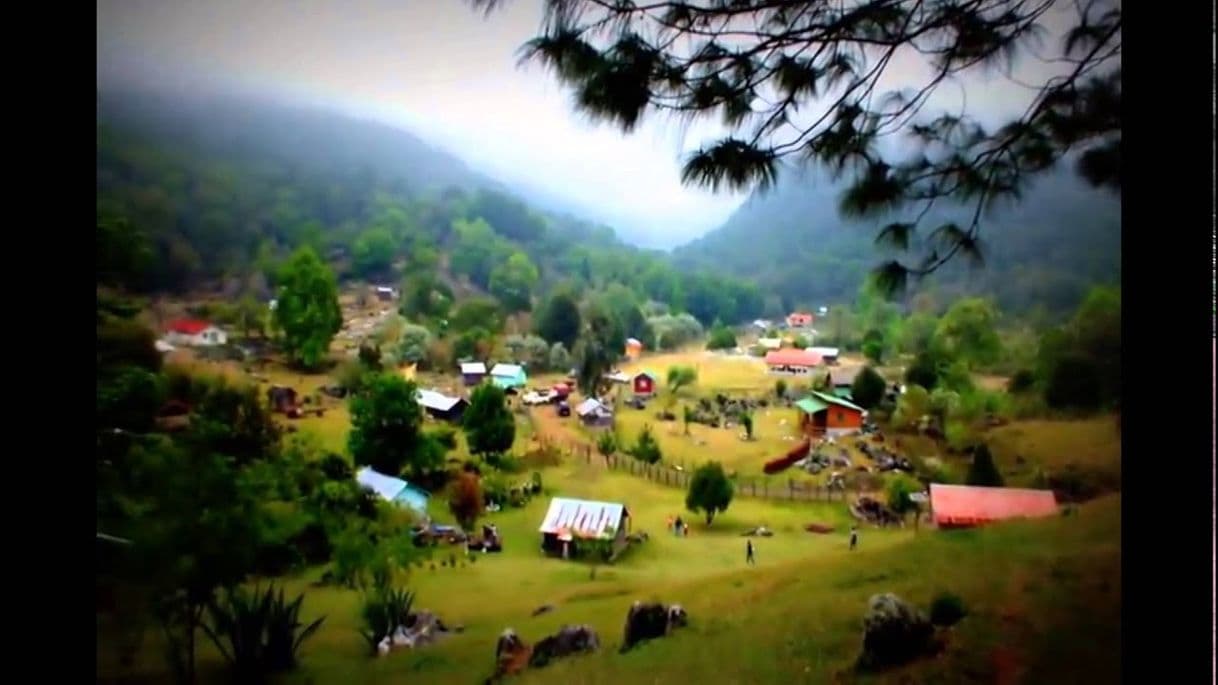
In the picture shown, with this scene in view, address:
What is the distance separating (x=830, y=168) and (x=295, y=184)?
1071 millimetres

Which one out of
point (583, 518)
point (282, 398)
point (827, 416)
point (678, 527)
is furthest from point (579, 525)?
point (282, 398)

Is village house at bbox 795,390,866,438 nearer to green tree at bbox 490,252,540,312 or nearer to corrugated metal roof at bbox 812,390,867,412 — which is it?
corrugated metal roof at bbox 812,390,867,412

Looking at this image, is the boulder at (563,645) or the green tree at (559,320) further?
the green tree at (559,320)

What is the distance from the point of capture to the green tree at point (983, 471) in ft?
5.33

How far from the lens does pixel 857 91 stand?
1660 millimetres

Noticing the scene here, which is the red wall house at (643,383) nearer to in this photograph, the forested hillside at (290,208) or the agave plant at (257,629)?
the forested hillside at (290,208)

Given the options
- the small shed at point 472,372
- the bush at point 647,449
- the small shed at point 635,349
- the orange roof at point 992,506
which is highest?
the small shed at point 635,349

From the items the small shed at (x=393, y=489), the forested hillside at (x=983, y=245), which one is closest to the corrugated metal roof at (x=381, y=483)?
the small shed at (x=393, y=489)

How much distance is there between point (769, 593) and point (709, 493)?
217mm

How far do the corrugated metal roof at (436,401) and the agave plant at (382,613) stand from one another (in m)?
0.35

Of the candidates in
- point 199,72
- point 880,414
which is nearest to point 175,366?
point 199,72

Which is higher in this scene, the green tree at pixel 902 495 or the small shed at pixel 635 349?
the small shed at pixel 635 349

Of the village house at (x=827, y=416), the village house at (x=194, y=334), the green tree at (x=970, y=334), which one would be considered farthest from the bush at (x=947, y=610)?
the village house at (x=194, y=334)

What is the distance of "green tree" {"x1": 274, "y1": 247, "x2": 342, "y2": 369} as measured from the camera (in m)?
1.67
